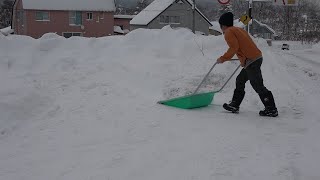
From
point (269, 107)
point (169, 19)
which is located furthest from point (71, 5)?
point (269, 107)

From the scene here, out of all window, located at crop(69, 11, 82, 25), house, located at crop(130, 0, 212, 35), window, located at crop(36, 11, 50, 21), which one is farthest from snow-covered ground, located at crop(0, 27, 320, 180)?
house, located at crop(130, 0, 212, 35)

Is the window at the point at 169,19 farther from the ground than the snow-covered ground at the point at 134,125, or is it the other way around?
the snow-covered ground at the point at 134,125

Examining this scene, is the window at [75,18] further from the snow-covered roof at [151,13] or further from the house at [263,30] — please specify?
the house at [263,30]

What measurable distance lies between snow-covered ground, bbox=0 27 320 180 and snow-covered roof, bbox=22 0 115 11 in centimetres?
3722

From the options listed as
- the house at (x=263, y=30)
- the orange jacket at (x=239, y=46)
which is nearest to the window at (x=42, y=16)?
the house at (x=263, y=30)

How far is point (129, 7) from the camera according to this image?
9675cm

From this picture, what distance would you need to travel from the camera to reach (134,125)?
17.2 feet

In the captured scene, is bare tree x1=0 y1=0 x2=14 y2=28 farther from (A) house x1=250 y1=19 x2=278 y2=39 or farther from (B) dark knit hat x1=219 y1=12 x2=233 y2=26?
(B) dark knit hat x1=219 y1=12 x2=233 y2=26

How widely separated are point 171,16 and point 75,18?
11.8 m

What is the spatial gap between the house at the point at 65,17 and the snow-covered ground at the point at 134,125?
37157 mm

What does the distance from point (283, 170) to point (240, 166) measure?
0.39 m

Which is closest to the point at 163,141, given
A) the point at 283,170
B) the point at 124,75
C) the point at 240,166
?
the point at 240,166

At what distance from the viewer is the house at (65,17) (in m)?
45.1

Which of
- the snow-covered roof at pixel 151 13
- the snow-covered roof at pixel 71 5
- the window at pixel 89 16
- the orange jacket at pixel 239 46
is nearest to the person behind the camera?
the orange jacket at pixel 239 46
